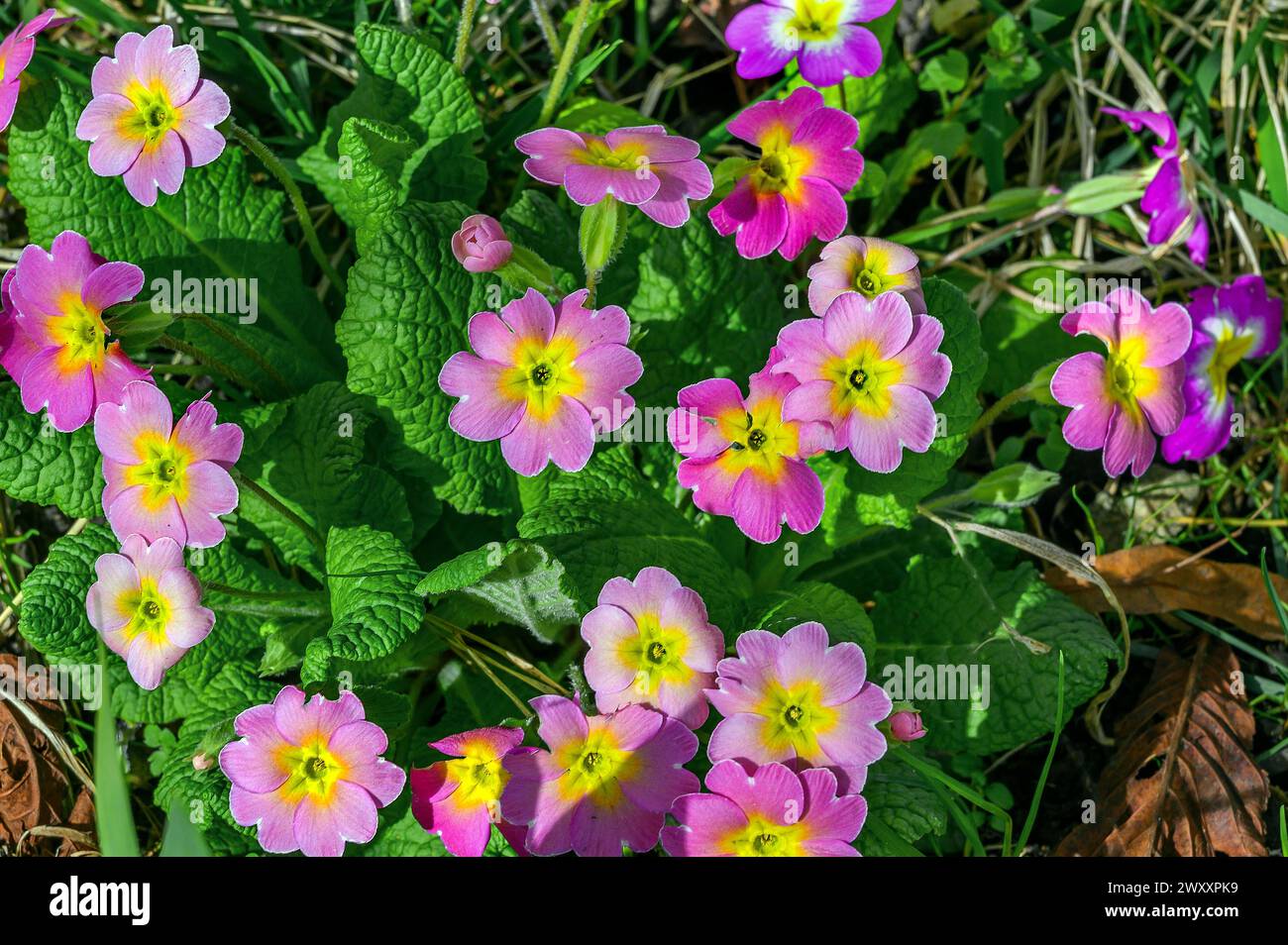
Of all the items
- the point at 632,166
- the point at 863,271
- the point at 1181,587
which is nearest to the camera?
the point at 632,166

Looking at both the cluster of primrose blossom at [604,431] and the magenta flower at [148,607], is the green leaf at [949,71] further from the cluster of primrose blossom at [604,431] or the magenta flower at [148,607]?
the magenta flower at [148,607]

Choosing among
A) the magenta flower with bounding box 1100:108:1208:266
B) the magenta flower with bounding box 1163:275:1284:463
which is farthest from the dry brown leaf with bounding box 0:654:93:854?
the magenta flower with bounding box 1100:108:1208:266

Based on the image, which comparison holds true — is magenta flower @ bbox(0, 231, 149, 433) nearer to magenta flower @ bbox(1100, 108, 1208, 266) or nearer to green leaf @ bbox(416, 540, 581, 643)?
green leaf @ bbox(416, 540, 581, 643)

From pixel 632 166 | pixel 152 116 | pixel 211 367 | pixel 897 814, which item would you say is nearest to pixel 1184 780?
pixel 897 814

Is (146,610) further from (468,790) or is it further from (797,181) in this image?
(797,181)

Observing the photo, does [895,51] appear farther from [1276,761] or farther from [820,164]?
[1276,761]
